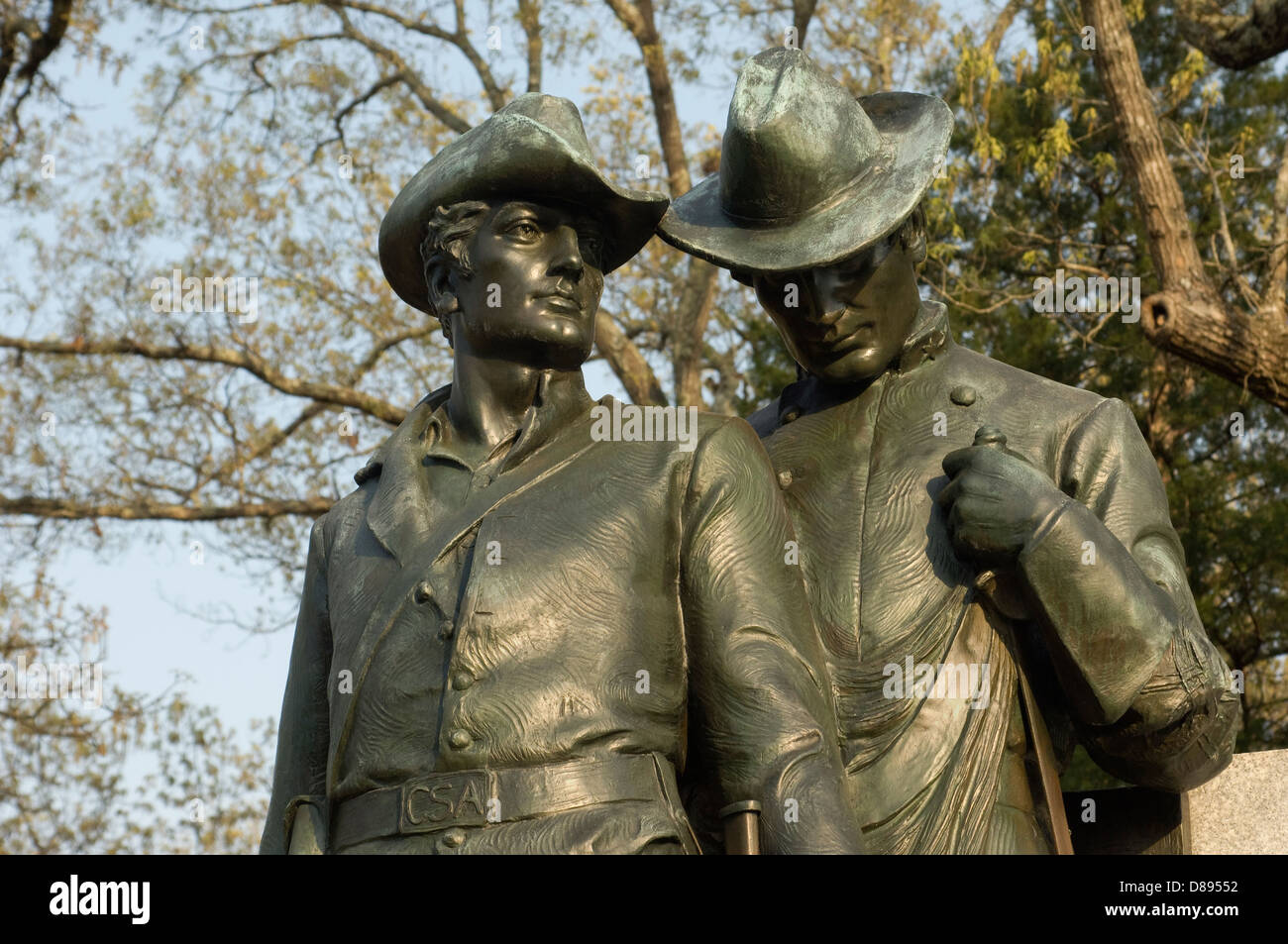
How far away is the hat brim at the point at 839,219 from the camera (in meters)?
4.80

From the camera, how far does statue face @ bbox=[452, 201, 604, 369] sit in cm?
464

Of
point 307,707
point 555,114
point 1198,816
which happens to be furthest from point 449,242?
point 1198,816

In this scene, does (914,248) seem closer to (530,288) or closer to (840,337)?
(840,337)

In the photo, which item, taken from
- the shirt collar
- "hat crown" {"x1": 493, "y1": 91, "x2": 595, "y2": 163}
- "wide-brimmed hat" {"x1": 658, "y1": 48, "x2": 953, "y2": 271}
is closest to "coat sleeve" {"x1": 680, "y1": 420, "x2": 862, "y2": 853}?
the shirt collar

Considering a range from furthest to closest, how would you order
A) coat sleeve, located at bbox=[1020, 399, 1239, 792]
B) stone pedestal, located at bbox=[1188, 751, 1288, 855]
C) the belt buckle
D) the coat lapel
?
stone pedestal, located at bbox=[1188, 751, 1288, 855] < the coat lapel < coat sleeve, located at bbox=[1020, 399, 1239, 792] < the belt buckle

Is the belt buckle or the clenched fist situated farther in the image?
the clenched fist

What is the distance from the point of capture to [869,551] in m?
4.77

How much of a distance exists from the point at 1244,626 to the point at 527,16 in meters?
6.51

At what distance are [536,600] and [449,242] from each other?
0.92 m

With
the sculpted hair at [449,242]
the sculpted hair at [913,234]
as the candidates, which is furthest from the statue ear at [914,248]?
the sculpted hair at [449,242]

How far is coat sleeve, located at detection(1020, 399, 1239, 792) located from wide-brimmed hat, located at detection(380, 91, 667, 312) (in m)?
1.18

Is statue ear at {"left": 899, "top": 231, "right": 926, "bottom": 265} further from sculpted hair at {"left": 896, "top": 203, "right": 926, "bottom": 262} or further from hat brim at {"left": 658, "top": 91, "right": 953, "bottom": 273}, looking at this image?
hat brim at {"left": 658, "top": 91, "right": 953, "bottom": 273}

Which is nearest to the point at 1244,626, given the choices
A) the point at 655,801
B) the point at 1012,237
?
the point at 1012,237
